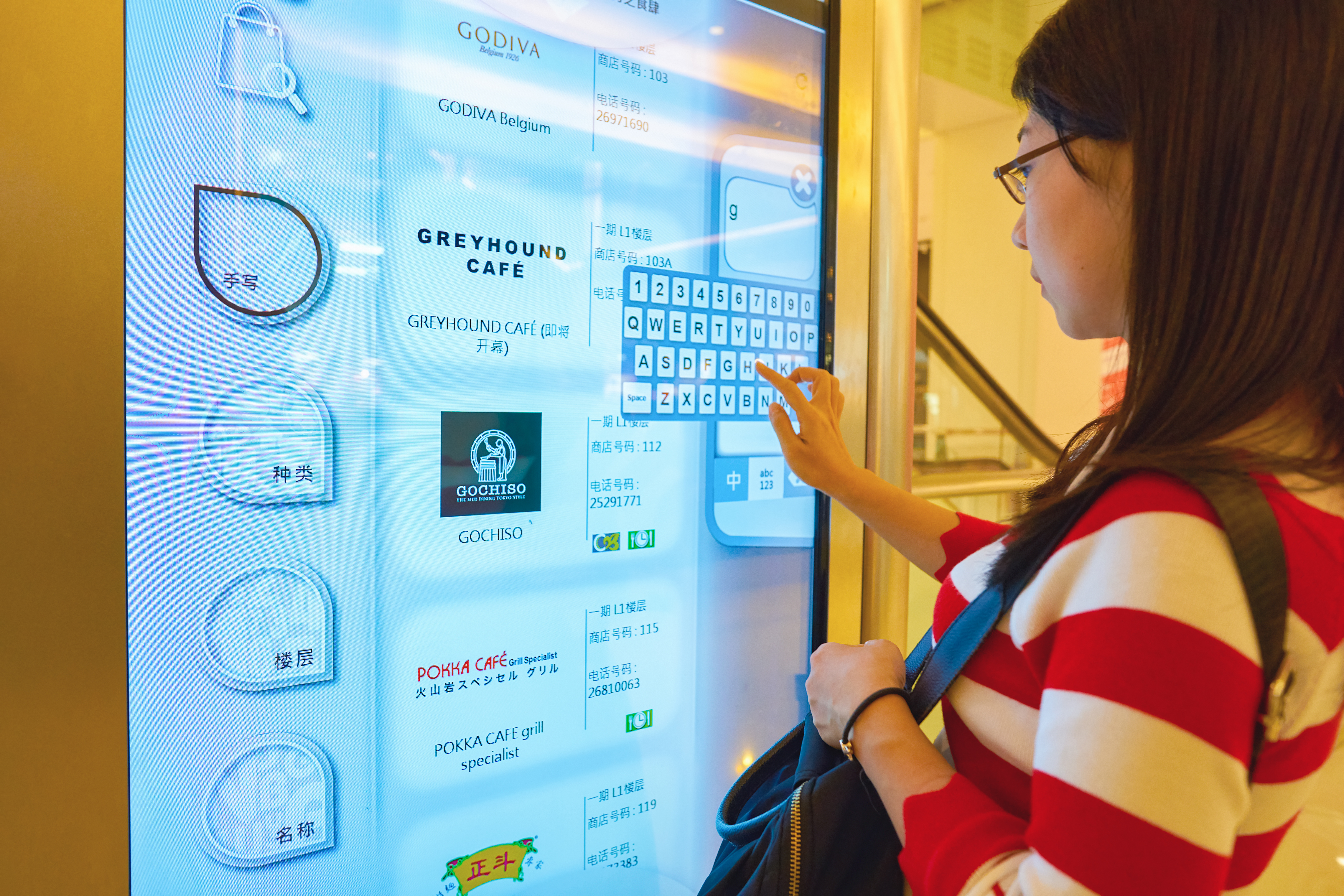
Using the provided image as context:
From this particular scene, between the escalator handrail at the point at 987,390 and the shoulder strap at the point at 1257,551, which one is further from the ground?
the escalator handrail at the point at 987,390

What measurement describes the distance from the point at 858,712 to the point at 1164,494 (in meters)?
0.25

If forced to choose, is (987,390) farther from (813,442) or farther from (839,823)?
(839,823)

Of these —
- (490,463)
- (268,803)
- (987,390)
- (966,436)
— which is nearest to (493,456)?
(490,463)

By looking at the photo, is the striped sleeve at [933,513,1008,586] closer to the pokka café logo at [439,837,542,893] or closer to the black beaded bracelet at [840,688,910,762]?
the black beaded bracelet at [840,688,910,762]

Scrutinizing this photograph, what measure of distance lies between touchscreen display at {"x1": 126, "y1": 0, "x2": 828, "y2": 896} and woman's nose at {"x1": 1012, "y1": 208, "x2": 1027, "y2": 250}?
0.30 m

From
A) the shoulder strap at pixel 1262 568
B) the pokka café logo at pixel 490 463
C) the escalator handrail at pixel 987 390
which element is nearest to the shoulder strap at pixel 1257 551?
the shoulder strap at pixel 1262 568

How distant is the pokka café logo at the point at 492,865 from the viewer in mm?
697

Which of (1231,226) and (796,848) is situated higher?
(1231,226)

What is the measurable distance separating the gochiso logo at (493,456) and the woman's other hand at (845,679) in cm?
31

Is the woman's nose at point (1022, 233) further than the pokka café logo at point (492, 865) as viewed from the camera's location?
No

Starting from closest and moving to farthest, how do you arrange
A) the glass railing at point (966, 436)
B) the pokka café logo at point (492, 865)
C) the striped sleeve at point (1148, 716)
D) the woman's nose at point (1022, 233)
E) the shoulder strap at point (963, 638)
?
the striped sleeve at point (1148, 716) < the shoulder strap at point (963, 638) < the woman's nose at point (1022, 233) < the pokka café logo at point (492, 865) < the glass railing at point (966, 436)

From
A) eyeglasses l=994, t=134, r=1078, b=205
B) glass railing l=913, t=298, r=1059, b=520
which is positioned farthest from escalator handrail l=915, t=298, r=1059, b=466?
eyeglasses l=994, t=134, r=1078, b=205

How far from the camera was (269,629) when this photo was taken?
0.59m

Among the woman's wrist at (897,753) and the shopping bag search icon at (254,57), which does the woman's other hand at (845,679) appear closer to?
the woman's wrist at (897,753)
